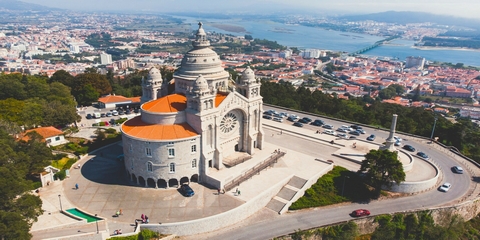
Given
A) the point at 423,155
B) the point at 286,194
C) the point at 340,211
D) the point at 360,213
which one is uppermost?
the point at 423,155

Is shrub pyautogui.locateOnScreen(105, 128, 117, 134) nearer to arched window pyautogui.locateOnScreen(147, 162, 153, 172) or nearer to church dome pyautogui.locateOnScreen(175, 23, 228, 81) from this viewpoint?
church dome pyautogui.locateOnScreen(175, 23, 228, 81)

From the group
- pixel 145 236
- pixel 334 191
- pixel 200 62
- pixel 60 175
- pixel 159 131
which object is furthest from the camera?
pixel 200 62

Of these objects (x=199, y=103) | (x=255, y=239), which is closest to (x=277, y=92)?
(x=199, y=103)

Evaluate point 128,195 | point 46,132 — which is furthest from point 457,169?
point 46,132

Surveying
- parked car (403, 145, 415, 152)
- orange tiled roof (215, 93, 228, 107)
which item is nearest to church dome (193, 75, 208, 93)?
orange tiled roof (215, 93, 228, 107)

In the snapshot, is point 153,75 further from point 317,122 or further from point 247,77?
point 317,122

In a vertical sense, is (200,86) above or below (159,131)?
above
